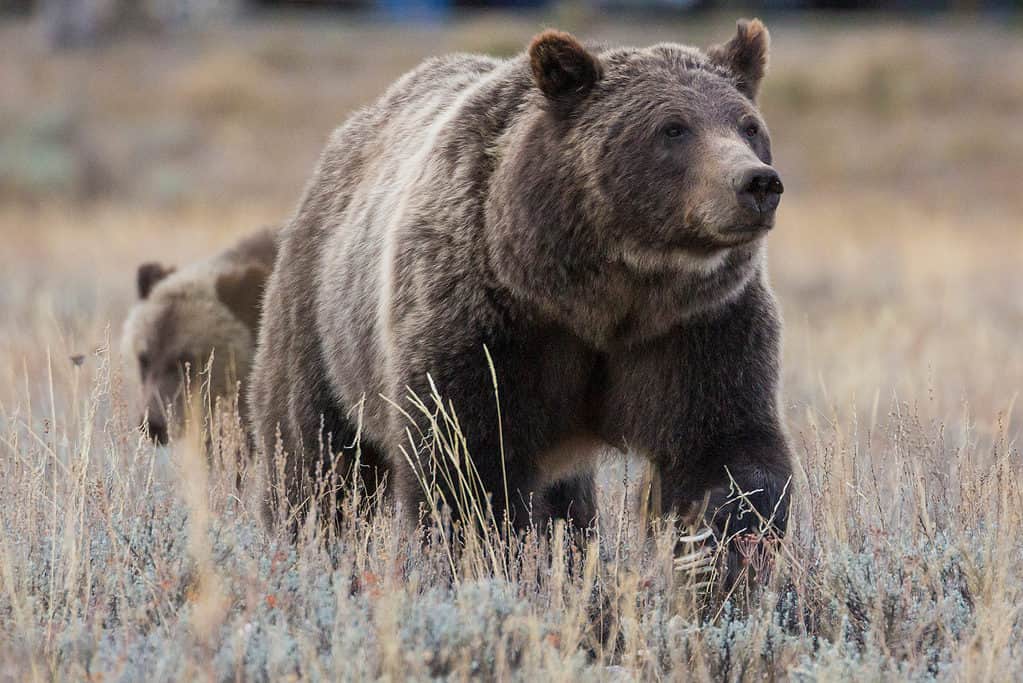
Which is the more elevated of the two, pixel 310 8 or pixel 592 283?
pixel 592 283

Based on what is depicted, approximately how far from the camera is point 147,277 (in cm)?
796

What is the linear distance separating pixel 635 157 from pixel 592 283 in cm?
40

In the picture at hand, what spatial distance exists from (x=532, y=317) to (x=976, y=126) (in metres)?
25.9

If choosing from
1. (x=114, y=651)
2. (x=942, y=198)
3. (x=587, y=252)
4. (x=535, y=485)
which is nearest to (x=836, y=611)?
(x=535, y=485)

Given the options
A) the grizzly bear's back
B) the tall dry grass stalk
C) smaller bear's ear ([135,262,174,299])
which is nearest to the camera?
the tall dry grass stalk

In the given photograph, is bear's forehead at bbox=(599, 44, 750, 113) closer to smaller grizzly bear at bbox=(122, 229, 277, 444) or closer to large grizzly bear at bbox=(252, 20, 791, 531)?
large grizzly bear at bbox=(252, 20, 791, 531)

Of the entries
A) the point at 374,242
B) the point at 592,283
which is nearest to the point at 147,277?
the point at 374,242

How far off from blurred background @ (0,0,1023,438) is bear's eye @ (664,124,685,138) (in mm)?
1452

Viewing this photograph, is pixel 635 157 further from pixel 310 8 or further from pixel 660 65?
pixel 310 8

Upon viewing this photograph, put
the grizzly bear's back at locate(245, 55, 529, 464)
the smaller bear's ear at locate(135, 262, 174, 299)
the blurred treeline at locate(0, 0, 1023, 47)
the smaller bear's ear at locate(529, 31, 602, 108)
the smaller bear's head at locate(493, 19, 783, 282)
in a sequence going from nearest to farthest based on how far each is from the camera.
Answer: the smaller bear's head at locate(493, 19, 783, 282), the smaller bear's ear at locate(529, 31, 602, 108), the grizzly bear's back at locate(245, 55, 529, 464), the smaller bear's ear at locate(135, 262, 174, 299), the blurred treeline at locate(0, 0, 1023, 47)

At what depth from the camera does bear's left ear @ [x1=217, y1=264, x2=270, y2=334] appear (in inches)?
293

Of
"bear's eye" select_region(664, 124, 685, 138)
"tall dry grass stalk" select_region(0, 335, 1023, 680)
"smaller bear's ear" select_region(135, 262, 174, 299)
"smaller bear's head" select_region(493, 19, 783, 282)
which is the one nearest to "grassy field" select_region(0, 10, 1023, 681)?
"tall dry grass stalk" select_region(0, 335, 1023, 680)

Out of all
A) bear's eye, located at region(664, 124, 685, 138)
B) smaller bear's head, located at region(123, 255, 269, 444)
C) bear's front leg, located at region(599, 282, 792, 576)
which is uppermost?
bear's eye, located at region(664, 124, 685, 138)

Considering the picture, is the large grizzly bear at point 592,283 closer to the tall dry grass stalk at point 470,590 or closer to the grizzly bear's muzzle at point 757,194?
the grizzly bear's muzzle at point 757,194
